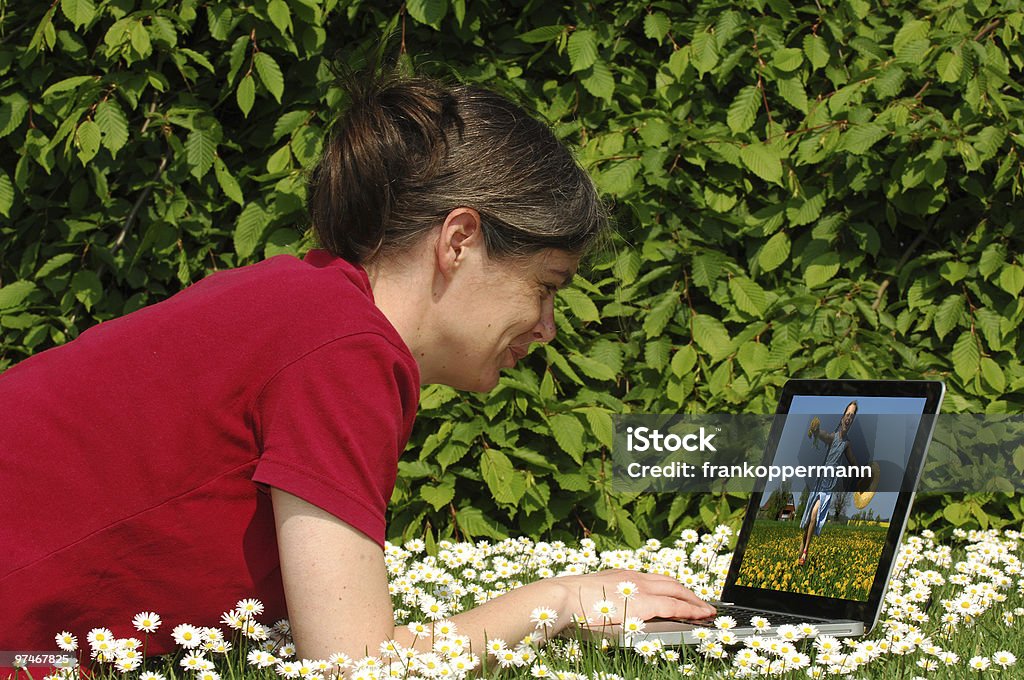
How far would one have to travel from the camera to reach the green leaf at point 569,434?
3.30m

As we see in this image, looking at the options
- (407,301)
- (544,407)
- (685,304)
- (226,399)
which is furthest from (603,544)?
(226,399)

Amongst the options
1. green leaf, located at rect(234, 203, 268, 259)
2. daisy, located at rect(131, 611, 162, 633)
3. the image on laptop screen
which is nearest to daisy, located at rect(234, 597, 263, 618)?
daisy, located at rect(131, 611, 162, 633)

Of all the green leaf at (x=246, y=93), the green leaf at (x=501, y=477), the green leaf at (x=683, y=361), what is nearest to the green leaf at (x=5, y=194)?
the green leaf at (x=246, y=93)

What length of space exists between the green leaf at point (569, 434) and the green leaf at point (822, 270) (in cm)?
94

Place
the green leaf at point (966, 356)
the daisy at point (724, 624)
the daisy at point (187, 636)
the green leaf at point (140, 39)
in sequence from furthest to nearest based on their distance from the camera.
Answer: the green leaf at point (966, 356) → the green leaf at point (140, 39) → the daisy at point (724, 624) → the daisy at point (187, 636)

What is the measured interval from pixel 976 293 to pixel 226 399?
108 inches

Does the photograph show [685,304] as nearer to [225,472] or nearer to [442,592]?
[442,592]

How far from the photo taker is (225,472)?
5.57 ft

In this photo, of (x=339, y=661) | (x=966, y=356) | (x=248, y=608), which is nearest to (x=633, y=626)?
(x=339, y=661)

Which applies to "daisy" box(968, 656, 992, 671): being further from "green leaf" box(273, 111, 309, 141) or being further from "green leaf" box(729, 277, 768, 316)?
"green leaf" box(273, 111, 309, 141)

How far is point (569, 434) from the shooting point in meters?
3.32

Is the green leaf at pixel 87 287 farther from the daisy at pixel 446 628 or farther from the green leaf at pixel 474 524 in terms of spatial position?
the daisy at pixel 446 628

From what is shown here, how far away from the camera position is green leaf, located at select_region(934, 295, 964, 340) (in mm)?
3457

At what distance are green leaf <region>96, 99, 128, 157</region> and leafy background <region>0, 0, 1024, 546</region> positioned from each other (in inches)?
0.4
